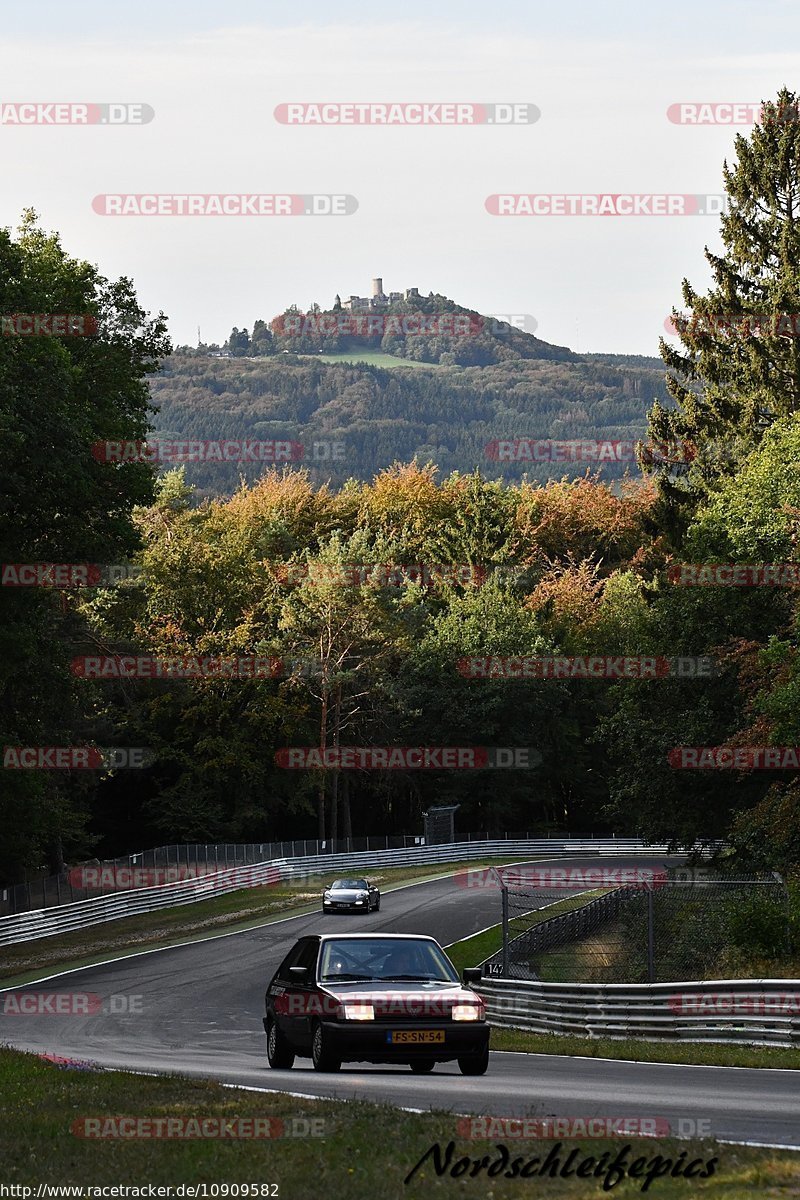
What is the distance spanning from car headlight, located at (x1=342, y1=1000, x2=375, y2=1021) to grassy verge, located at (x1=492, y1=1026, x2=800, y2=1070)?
3863mm

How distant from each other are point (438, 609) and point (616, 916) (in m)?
66.9

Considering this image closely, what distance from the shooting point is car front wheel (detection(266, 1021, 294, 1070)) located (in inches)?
679

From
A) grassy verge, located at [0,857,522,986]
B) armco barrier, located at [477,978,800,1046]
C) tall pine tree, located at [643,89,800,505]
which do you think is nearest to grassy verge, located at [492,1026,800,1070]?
armco barrier, located at [477,978,800,1046]

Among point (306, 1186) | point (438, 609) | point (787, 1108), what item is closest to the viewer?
point (306, 1186)

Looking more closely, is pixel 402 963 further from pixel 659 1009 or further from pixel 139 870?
pixel 139 870

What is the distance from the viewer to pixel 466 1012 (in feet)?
51.1

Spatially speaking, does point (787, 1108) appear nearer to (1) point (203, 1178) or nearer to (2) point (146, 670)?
(1) point (203, 1178)

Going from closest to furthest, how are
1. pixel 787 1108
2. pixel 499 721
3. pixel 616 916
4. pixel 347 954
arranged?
pixel 787 1108 → pixel 347 954 → pixel 616 916 → pixel 499 721

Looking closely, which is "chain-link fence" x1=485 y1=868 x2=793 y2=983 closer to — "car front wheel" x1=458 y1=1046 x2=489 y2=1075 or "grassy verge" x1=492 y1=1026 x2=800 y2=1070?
"grassy verge" x1=492 y1=1026 x2=800 y2=1070

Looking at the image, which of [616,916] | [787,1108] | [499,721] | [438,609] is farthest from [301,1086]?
[438,609]

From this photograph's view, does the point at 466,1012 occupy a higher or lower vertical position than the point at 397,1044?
higher

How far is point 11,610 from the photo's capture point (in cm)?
4028

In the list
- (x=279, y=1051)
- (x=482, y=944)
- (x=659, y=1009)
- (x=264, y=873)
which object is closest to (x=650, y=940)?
(x=659, y=1009)

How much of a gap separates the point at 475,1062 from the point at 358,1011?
1325 mm
